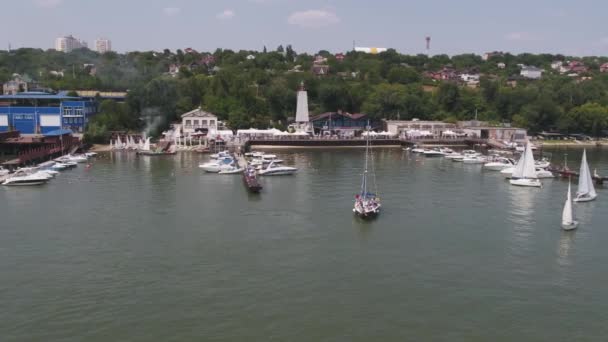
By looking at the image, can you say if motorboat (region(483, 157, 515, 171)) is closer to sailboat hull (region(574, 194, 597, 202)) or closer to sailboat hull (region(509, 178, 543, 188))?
sailboat hull (region(509, 178, 543, 188))

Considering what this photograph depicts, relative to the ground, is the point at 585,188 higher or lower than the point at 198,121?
lower

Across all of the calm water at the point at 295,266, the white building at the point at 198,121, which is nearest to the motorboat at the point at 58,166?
the calm water at the point at 295,266

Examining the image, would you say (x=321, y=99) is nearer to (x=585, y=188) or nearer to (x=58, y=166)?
(x=58, y=166)

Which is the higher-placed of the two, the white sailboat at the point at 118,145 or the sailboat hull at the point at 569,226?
the white sailboat at the point at 118,145

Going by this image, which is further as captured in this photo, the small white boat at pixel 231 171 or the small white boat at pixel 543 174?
the small white boat at pixel 231 171

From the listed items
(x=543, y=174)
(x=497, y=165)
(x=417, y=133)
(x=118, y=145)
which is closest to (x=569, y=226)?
(x=543, y=174)

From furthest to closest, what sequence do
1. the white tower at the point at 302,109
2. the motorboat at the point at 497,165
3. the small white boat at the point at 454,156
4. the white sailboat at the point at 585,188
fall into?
the white tower at the point at 302,109, the small white boat at the point at 454,156, the motorboat at the point at 497,165, the white sailboat at the point at 585,188

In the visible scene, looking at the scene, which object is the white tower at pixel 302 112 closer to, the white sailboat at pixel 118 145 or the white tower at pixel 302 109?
the white tower at pixel 302 109
